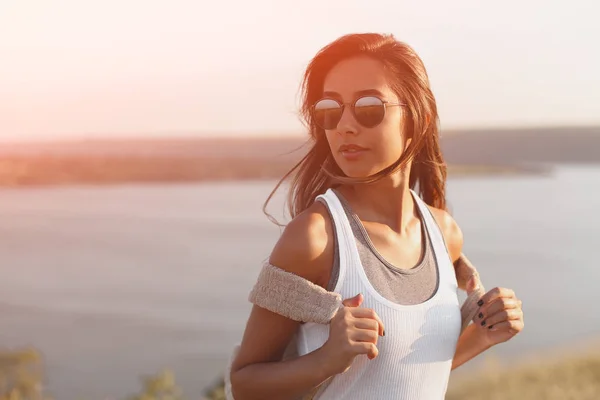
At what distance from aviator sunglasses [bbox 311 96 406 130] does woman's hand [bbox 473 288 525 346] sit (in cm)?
63

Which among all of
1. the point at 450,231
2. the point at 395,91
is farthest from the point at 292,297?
the point at 450,231

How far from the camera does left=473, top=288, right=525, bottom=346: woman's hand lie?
2.22m

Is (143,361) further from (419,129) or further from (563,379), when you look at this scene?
(419,129)

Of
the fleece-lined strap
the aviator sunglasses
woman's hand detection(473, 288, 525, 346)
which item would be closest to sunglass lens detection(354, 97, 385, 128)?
the aviator sunglasses

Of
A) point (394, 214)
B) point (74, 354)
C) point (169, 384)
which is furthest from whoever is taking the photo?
point (74, 354)

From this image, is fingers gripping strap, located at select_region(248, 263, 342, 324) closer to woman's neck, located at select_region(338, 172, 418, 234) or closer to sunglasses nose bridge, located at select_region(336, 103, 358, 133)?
woman's neck, located at select_region(338, 172, 418, 234)

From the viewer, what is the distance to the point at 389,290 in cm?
203

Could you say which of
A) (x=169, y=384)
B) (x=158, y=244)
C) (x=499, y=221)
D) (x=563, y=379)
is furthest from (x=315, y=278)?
(x=158, y=244)

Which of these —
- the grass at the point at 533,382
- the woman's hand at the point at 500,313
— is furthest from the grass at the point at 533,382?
the woman's hand at the point at 500,313

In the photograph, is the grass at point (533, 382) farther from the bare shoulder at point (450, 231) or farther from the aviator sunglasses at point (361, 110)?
the aviator sunglasses at point (361, 110)

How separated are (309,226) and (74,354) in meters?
15.2

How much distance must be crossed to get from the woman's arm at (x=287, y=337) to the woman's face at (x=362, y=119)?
0.18 meters

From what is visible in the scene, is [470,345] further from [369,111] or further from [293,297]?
[369,111]

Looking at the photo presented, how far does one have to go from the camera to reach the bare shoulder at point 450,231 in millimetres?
2477
